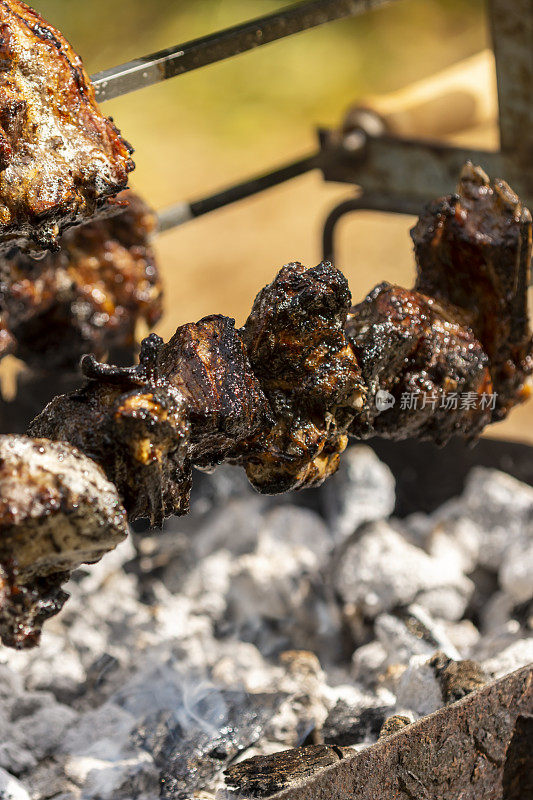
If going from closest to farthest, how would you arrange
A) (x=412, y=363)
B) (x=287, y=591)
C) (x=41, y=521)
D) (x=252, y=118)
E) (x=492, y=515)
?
(x=41, y=521)
(x=412, y=363)
(x=287, y=591)
(x=492, y=515)
(x=252, y=118)

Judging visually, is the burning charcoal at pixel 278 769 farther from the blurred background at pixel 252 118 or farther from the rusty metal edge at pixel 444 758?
the blurred background at pixel 252 118

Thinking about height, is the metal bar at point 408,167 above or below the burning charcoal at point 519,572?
above

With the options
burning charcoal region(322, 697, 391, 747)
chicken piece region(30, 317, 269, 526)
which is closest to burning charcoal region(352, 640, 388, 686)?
burning charcoal region(322, 697, 391, 747)

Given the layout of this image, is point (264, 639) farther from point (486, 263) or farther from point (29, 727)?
point (486, 263)

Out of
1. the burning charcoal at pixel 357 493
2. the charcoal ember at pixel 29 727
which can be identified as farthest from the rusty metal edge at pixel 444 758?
the burning charcoal at pixel 357 493

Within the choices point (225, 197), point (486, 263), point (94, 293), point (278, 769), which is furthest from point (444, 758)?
point (225, 197)
